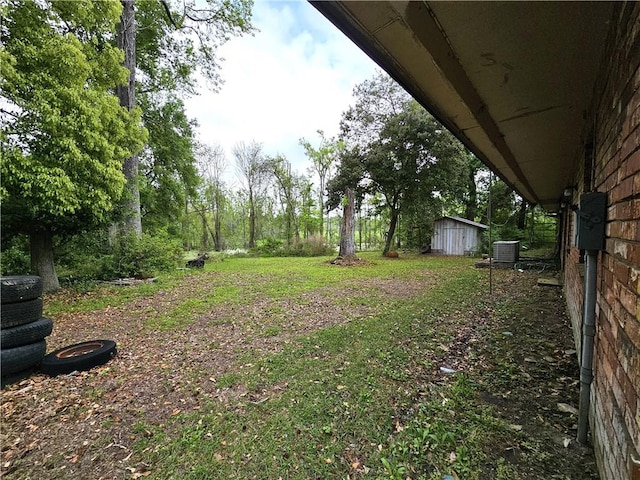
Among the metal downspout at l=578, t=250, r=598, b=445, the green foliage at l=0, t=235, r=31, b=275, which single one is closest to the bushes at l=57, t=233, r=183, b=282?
the green foliage at l=0, t=235, r=31, b=275

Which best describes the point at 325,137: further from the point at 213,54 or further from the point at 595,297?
the point at 595,297

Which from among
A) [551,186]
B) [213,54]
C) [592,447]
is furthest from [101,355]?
[213,54]

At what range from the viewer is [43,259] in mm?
5926

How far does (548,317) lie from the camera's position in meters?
4.30

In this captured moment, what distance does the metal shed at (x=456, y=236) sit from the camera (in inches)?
570

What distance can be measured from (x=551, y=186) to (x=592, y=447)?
18.4 ft

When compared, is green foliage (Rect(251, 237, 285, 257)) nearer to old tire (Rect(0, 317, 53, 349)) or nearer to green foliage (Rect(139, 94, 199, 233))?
green foliage (Rect(139, 94, 199, 233))

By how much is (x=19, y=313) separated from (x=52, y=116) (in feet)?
11.6

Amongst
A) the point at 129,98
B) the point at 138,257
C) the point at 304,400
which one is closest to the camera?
the point at 304,400

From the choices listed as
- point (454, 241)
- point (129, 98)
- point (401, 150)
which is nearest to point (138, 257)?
point (129, 98)

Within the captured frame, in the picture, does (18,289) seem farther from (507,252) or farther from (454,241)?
(454,241)

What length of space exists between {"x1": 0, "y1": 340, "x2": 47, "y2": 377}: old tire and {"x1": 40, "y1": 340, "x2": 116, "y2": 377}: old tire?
85mm

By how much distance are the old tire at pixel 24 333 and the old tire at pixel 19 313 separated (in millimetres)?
42

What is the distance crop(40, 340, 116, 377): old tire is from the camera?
264cm
